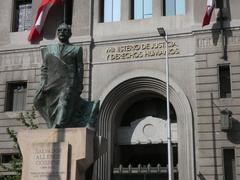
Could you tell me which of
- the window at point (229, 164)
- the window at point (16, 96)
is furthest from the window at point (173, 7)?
the window at point (16, 96)

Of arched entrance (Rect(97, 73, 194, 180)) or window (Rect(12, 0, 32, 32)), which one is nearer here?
arched entrance (Rect(97, 73, 194, 180))

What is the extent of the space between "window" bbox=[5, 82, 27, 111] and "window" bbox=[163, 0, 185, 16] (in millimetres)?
10254

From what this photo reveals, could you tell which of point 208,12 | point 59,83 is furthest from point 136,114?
point 59,83

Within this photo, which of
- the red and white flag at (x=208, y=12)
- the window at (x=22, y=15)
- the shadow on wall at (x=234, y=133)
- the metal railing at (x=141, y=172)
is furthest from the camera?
the window at (x=22, y=15)

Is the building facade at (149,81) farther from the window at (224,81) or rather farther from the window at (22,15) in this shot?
the window at (22,15)

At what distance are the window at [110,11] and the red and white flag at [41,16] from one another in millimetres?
2995

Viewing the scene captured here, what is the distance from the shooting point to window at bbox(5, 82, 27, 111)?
3059 centimetres

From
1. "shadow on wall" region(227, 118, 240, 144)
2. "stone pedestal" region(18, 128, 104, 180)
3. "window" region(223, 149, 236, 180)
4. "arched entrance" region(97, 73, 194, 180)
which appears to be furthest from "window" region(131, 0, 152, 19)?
"stone pedestal" region(18, 128, 104, 180)

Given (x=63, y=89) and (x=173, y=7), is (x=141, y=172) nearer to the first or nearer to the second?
(x=173, y=7)

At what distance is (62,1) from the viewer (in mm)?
30578

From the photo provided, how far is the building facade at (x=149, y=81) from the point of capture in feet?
84.4

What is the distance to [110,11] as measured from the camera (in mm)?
30141

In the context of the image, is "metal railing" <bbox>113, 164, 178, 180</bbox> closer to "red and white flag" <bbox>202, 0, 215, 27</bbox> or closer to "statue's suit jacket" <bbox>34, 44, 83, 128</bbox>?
"red and white flag" <bbox>202, 0, 215, 27</bbox>

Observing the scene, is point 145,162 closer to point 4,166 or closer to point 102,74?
point 102,74
